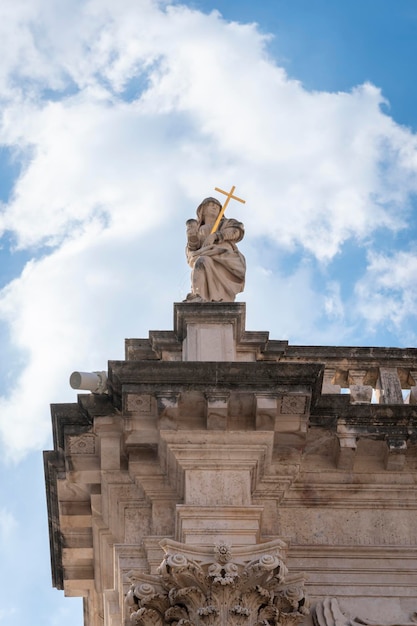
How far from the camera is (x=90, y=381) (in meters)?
14.1

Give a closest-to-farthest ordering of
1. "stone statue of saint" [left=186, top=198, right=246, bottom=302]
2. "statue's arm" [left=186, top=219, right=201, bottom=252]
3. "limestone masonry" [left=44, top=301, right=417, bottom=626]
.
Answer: "limestone masonry" [left=44, top=301, right=417, bottom=626]
"stone statue of saint" [left=186, top=198, right=246, bottom=302]
"statue's arm" [left=186, top=219, right=201, bottom=252]

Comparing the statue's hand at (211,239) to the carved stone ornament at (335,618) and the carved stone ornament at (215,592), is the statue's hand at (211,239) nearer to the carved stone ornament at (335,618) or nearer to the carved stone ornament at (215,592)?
the carved stone ornament at (215,592)

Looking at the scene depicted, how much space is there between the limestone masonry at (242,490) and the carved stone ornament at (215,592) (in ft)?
0.05

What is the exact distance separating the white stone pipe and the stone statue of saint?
2.18 meters

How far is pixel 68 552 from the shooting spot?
49.5 feet

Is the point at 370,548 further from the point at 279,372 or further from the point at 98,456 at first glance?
the point at 98,456

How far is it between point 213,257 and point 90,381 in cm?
308

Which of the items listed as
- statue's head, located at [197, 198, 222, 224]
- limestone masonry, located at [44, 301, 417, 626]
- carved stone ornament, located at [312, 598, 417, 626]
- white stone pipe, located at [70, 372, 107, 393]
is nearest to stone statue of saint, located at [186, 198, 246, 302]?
statue's head, located at [197, 198, 222, 224]

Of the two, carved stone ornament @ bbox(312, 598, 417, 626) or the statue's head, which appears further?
the statue's head

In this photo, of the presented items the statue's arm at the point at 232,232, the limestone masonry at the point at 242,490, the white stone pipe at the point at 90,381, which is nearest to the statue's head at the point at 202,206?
the statue's arm at the point at 232,232

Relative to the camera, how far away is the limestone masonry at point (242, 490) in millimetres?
12703

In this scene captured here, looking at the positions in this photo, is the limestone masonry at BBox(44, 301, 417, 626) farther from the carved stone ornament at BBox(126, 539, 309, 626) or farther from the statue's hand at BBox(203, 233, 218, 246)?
the statue's hand at BBox(203, 233, 218, 246)

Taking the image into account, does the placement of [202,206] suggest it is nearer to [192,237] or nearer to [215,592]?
[192,237]

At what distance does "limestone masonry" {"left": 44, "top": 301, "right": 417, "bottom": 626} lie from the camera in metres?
12.7
